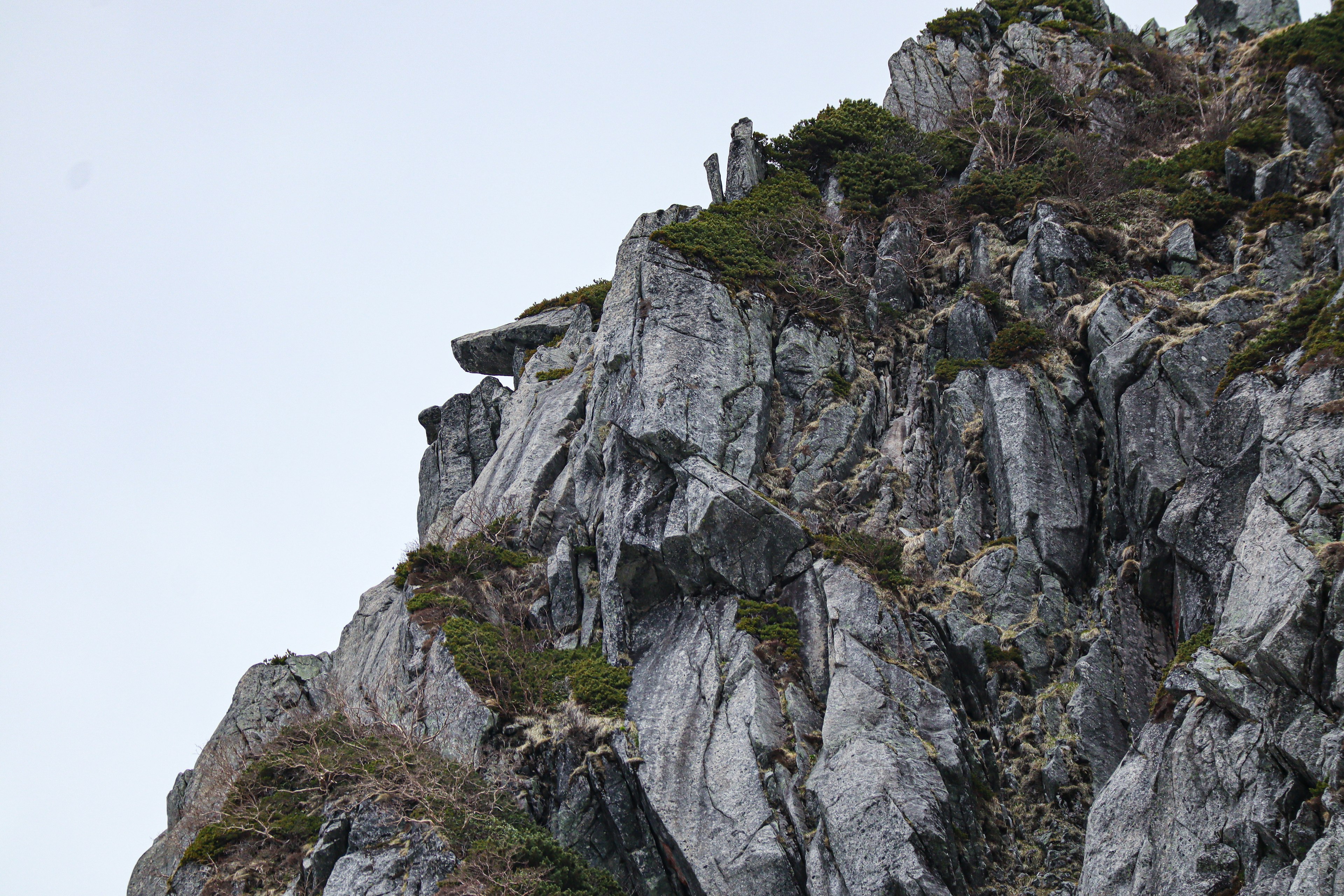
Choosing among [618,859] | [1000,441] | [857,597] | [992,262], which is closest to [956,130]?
[992,262]

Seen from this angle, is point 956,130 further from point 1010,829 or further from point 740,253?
point 1010,829

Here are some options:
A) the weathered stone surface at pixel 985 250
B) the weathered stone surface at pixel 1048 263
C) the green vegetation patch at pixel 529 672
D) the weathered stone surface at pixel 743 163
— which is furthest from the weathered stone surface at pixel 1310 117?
the green vegetation patch at pixel 529 672

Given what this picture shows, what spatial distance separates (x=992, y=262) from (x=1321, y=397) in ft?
47.6

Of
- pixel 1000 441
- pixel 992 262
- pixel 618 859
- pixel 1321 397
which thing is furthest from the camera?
pixel 992 262

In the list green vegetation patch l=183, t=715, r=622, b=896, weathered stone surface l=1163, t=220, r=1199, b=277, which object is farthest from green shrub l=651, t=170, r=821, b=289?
green vegetation patch l=183, t=715, r=622, b=896

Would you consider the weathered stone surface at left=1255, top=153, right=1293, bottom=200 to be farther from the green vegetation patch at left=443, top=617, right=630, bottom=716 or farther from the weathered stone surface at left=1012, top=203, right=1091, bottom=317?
the green vegetation patch at left=443, top=617, right=630, bottom=716

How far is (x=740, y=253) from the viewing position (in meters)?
33.7

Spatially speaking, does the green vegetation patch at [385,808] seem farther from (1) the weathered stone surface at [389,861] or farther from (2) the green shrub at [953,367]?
(2) the green shrub at [953,367]

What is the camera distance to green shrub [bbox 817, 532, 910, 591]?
78.8 feet

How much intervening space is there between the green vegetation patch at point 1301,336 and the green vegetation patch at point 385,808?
736 inches

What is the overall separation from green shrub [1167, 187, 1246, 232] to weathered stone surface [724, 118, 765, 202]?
16.2 metres

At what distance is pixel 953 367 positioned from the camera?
28.3 m

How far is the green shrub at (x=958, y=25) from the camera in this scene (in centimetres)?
4575

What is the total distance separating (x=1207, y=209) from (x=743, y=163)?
18.1 metres
